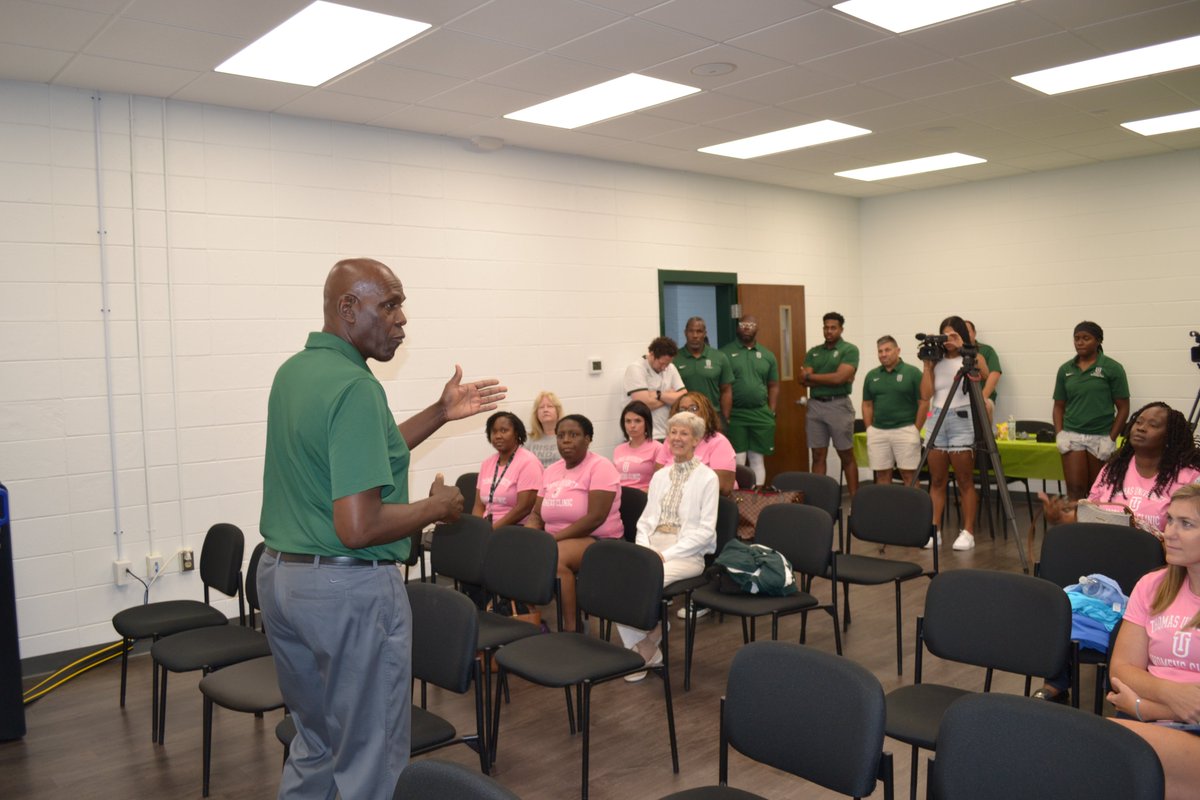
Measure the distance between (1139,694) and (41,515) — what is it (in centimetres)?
482

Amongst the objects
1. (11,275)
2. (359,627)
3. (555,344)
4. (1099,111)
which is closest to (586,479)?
(555,344)

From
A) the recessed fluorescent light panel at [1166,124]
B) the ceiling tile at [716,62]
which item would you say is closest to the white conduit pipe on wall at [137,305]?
the ceiling tile at [716,62]

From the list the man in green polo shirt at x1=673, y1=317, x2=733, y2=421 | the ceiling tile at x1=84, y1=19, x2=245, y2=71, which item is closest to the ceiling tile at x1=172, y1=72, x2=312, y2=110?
the ceiling tile at x1=84, y1=19, x2=245, y2=71

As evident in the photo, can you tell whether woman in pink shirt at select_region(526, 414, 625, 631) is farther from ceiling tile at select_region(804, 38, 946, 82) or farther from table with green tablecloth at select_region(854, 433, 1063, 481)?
table with green tablecloth at select_region(854, 433, 1063, 481)

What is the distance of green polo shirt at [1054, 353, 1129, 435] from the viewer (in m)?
6.46

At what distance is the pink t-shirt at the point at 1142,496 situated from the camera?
147 inches

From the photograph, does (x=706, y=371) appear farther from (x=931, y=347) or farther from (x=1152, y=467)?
(x=1152, y=467)

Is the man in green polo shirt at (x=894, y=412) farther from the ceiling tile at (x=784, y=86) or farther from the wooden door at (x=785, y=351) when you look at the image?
the ceiling tile at (x=784, y=86)

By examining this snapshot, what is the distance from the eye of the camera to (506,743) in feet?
11.6

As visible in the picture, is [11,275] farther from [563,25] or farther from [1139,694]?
[1139,694]

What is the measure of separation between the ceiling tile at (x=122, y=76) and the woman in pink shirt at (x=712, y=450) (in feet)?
10.4

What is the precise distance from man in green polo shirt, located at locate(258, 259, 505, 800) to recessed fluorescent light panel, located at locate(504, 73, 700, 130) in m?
3.26

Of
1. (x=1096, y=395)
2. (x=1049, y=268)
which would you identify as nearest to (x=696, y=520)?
(x=1096, y=395)

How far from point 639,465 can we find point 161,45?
322 centimetres
